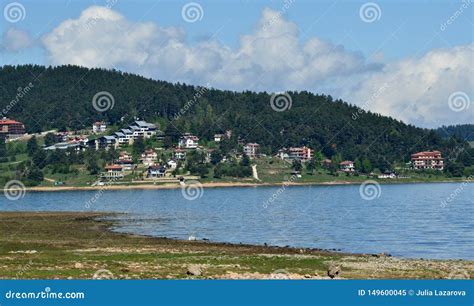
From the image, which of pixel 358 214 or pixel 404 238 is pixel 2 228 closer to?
pixel 404 238

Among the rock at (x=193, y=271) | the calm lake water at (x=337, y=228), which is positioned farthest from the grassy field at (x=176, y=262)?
the calm lake water at (x=337, y=228)

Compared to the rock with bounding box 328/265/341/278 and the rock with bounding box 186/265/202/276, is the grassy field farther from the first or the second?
the rock with bounding box 328/265/341/278

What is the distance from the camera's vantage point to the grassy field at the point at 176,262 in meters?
42.0

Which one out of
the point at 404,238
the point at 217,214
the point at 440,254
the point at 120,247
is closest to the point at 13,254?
the point at 120,247

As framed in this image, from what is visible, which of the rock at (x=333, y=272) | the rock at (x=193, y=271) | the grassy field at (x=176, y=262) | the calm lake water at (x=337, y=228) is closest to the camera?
the rock at (x=193, y=271)

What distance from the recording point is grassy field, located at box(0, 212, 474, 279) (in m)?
42.0

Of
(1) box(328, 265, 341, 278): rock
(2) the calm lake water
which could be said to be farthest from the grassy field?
(2) the calm lake water

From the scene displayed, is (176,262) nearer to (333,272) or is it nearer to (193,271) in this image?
(193,271)

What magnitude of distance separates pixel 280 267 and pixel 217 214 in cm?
8179

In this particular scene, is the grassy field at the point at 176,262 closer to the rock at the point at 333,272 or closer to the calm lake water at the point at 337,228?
the rock at the point at 333,272

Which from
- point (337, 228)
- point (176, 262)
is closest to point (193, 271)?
point (176, 262)

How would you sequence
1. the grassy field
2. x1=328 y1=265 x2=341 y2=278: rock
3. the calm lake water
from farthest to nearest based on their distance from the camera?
the calm lake water < x1=328 y1=265 x2=341 y2=278: rock < the grassy field

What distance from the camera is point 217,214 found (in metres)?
128

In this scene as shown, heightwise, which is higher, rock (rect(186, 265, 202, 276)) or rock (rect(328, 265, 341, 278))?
rock (rect(186, 265, 202, 276))
